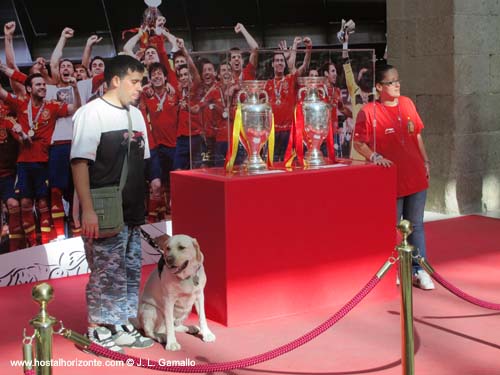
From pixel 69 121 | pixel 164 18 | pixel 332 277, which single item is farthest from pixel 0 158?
pixel 332 277

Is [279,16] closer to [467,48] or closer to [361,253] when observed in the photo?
[467,48]

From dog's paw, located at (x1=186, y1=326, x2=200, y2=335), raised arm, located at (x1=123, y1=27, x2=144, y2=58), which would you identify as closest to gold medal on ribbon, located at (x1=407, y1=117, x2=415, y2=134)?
dog's paw, located at (x1=186, y1=326, x2=200, y2=335)

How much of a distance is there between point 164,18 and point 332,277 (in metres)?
2.88

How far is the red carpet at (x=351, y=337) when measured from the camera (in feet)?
14.5

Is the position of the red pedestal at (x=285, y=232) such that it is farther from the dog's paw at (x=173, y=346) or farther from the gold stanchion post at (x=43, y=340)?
the gold stanchion post at (x=43, y=340)

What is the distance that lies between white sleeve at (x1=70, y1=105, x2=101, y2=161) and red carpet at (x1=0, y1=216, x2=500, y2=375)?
44.0 inches

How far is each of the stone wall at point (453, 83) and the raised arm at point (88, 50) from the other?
3671mm

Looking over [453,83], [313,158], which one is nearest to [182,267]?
[313,158]

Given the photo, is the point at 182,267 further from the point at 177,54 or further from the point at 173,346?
the point at 177,54

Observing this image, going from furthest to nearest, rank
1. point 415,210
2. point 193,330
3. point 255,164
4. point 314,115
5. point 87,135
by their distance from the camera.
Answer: point 415,210
point 314,115
point 255,164
point 193,330
point 87,135

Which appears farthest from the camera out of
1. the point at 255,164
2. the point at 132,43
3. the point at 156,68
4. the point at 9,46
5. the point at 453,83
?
the point at 453,83

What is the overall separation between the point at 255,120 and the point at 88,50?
2.07 m

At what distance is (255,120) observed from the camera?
5.27 metres

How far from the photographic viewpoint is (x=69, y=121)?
666 cm
